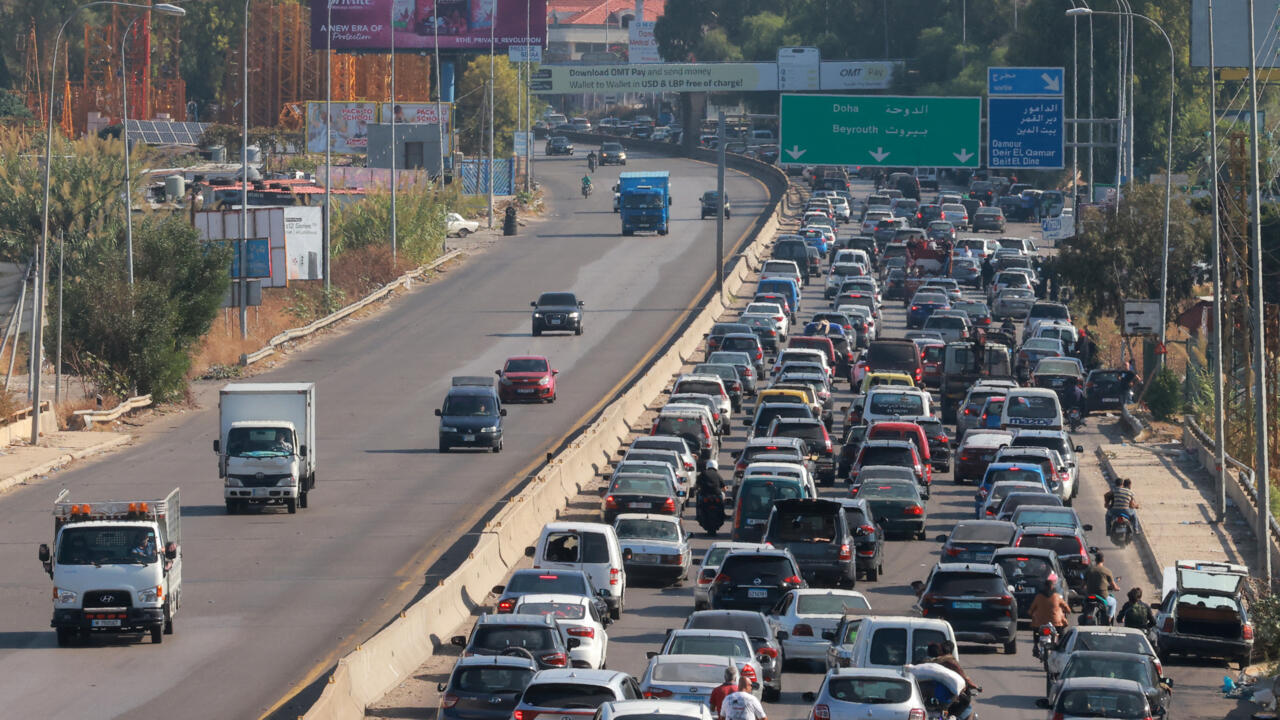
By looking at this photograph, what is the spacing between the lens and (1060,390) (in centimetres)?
5203

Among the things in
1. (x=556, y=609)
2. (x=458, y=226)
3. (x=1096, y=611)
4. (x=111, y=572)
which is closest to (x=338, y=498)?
(x=111, y=572)

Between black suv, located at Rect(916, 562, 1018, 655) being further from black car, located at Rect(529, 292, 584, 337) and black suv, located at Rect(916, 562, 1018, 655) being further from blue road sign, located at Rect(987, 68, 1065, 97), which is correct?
blue road sign, located at Rect(987, 68, 1065, 97)

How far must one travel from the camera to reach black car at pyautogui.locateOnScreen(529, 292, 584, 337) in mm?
64375

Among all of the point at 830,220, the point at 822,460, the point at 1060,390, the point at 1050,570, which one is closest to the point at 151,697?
the point at 1050,570

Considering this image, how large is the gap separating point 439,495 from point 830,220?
212 ft

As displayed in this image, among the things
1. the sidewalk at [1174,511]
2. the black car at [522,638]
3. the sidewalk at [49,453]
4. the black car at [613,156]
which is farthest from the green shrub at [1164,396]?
the black car at [613,156]

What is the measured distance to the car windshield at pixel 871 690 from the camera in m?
18.7

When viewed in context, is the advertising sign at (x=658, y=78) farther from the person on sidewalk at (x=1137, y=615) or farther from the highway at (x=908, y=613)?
the person on sidewalk at (x=1137, y=615)

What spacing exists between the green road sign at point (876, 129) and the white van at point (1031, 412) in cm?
2367

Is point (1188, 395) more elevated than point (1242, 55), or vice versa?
point (1242, 55)

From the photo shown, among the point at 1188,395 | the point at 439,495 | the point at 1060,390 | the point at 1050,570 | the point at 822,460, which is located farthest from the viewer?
the point at 1188,395

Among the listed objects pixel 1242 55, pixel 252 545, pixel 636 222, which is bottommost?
pixel 252 545

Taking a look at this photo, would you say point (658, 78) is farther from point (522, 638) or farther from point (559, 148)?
point (522, 638)

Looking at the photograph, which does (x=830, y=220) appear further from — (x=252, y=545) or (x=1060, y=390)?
(x=252, y=545)
